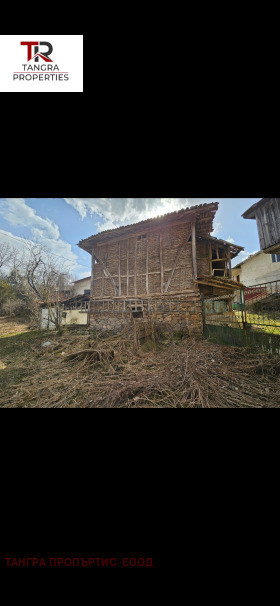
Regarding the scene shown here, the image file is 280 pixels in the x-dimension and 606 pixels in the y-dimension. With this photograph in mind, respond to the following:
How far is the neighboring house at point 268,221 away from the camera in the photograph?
4480 millimetres

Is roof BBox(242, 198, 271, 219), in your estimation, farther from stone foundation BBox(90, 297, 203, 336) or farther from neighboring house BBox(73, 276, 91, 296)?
neighboring house BBox(73, 276, 91, 296)

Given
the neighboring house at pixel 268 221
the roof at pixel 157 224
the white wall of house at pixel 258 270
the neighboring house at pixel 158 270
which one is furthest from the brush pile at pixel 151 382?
the white wall of house at pixel 258 270

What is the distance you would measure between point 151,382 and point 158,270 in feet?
19.4

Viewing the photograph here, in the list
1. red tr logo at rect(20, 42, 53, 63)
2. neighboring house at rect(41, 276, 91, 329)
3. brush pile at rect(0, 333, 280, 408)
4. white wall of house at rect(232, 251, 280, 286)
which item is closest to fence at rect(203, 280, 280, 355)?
brush pile at rect(0, 333, 280, 408)

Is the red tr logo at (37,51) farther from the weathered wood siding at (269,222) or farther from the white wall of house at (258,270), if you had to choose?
the white wall of house at (258,270)

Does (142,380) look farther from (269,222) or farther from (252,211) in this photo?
(252,211)

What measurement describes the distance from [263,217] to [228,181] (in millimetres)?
4043

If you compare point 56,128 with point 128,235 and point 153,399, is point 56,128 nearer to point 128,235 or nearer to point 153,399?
point 153,399

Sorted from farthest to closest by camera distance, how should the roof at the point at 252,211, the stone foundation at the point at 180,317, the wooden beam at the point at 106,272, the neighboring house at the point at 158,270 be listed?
the wooden beam at the point at 106,272 → the neighboring house at the point at 158,270 → the stone foundation at the point at 180,317 → the roof at the point at 252,211

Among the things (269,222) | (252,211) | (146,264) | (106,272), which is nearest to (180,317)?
(146,264)

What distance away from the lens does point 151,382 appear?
8.72 feet

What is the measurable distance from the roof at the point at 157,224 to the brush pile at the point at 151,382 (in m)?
5.64

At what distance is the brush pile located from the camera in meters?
2.21

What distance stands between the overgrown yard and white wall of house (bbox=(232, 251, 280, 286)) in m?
11.5
